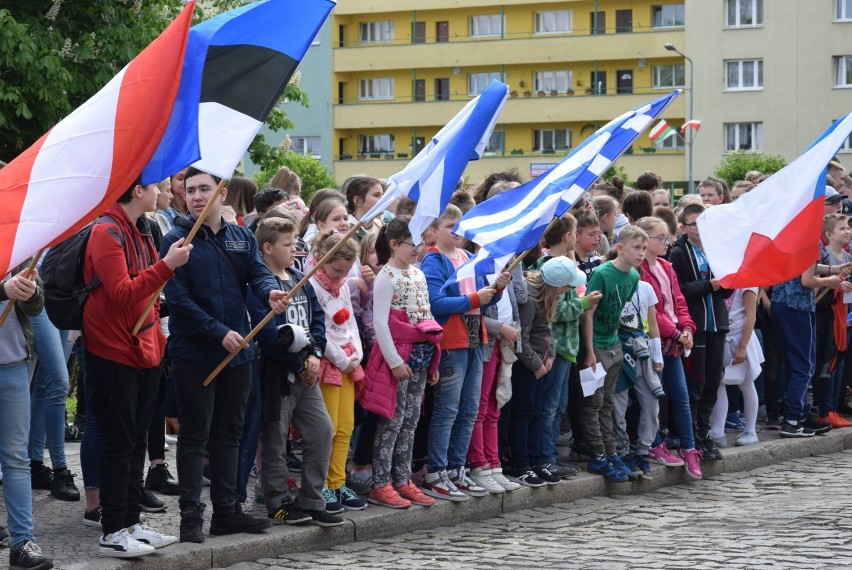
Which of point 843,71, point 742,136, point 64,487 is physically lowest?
point 64,487

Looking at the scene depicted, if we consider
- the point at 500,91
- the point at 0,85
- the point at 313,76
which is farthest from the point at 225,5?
the point at 313,76

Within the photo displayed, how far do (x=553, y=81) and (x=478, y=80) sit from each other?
4.20m

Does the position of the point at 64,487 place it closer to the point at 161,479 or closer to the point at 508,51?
the point at 161,479

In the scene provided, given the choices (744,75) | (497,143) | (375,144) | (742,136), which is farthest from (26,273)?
(375,144)

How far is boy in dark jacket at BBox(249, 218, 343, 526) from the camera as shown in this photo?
8.62 meters

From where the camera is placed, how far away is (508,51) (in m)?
68.8

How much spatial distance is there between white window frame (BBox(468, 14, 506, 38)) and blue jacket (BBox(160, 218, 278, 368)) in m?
63.2

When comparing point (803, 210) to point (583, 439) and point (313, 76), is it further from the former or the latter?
point (313, 76)

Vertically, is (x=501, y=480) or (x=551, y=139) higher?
(x=551, y=139)

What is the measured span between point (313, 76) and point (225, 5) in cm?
5098

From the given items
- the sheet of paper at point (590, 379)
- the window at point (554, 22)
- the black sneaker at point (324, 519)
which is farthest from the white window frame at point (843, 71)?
the black sneaker at point (324, 519)

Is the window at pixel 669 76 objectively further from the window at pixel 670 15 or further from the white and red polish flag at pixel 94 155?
the white and red polish flag at pixel 94 155

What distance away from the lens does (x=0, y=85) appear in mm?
17656

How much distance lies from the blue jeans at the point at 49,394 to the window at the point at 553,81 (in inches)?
2379
